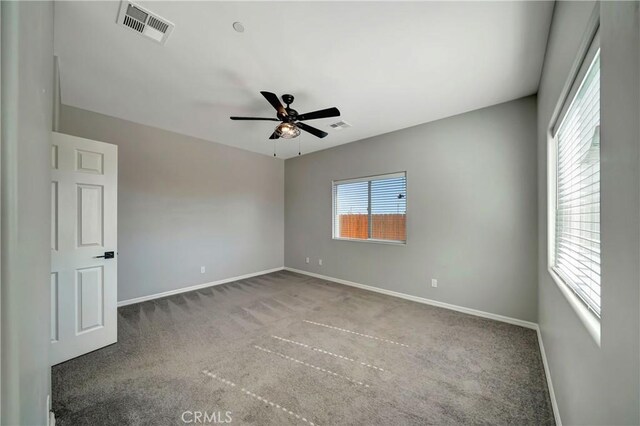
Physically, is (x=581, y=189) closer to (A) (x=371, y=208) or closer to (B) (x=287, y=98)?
(B) (x=287, y=98)

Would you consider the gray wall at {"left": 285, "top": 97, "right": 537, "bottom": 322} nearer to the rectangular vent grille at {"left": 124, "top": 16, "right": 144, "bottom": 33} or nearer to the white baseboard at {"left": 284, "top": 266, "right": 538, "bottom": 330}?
the white baseboard at {"left": 284, "top": 266, "right": 538, "bottom": 330}

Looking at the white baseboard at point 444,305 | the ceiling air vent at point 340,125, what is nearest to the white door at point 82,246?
the ceiling air vent at point 340,125

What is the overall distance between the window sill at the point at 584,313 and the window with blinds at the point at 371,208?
2440 millimetres

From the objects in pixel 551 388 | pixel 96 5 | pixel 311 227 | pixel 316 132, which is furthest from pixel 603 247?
pixel 311 227

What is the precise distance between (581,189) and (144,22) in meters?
3.18

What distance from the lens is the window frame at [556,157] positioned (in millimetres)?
1055

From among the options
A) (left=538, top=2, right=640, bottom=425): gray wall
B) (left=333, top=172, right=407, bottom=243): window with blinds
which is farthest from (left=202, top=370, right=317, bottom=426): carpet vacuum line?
(left=333, top=172, right=407, bottom=243): window with blinds

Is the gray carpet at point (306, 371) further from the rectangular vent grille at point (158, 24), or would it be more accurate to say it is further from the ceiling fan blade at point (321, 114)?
the rectangular vent grille at point (158, 24)

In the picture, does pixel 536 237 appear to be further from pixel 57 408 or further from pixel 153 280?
pixel 153 280

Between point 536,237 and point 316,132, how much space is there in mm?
2907

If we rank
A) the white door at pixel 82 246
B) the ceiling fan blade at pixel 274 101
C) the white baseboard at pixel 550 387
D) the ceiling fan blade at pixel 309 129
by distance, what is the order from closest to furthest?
the white baseboard at pixel 550 387 → the white door at pixel 82 246 → the ceiling fan blade at pixel 274 101 → the ceiling fan blade at pixel 309 129

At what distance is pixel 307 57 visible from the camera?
2221mm

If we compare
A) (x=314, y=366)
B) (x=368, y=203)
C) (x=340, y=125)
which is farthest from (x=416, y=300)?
(x=340, y=125)

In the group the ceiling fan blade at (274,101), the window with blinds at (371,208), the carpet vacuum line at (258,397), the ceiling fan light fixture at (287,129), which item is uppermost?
the ceiling fan blade at (274,101)
